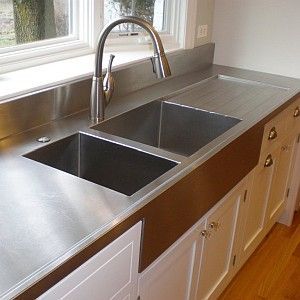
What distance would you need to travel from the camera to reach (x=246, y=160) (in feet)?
5.93

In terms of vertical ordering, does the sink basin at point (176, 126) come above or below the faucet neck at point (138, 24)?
below

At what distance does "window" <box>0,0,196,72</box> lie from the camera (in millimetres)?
1789

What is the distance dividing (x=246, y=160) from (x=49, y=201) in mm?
918

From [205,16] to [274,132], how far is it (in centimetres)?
90

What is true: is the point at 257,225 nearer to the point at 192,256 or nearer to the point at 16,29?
the point at 192,256

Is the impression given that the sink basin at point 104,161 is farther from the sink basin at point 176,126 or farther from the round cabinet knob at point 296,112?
the round cabinet knob at point 296,112

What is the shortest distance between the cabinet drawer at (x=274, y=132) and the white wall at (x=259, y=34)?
19.6 inches

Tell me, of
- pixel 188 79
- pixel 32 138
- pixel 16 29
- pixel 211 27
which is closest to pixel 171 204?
pixel 32 138

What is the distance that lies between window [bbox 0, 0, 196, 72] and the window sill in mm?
47

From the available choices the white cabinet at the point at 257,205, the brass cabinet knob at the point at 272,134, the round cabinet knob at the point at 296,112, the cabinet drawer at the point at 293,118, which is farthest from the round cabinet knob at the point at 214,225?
the round cabinet knob at the point at 296,112

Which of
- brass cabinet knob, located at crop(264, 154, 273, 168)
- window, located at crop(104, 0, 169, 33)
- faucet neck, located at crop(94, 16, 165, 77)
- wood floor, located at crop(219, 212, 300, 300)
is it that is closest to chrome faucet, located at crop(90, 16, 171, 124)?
faucet neck, located at crop(94, 16, 165, 77)

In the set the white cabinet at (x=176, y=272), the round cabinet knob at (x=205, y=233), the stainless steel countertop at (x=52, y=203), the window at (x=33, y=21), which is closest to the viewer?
the stainless steel countertop at (x=52, y=203)

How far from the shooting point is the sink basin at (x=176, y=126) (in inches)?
75.9

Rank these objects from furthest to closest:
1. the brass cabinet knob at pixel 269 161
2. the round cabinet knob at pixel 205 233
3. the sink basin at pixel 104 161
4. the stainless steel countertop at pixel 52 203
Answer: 1. the brass cabinet knob at pixel 269 161
2. the round cabinet knob at pixel 205 233
3. the sink basin at pixel 104 161
4. the stainless steel countertop at pixel 52 203
